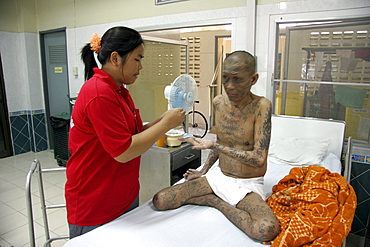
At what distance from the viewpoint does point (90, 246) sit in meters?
1.34

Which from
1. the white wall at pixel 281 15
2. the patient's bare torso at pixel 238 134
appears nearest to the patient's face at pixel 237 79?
the patient's bare torso at pixel 238 134

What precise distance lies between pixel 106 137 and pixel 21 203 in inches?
110

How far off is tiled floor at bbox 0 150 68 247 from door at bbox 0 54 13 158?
0.48 feet

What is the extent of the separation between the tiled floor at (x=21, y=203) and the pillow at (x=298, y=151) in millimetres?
2255

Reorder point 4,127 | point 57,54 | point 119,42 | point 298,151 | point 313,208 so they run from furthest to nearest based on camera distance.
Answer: point 57,54
point 4,127
point 298,151
point 313,208
point 119,42

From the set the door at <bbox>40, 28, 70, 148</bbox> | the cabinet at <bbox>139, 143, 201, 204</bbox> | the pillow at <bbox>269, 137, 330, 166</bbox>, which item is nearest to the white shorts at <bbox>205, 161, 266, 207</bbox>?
the cabinet at <bbox>139, 143, 201, 204</bbox>

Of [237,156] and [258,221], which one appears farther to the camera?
[237,156]

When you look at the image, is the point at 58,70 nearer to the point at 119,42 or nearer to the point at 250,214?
the point at 119,42

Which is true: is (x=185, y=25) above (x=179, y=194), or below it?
above

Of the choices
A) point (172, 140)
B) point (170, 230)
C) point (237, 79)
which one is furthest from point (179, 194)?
point (172, 140)

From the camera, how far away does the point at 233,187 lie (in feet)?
5.94

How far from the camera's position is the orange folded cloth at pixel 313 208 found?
4.72 ft

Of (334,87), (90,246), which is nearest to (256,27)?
(334,87)

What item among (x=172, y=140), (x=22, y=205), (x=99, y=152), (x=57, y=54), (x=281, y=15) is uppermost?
(x=281, y=15)
